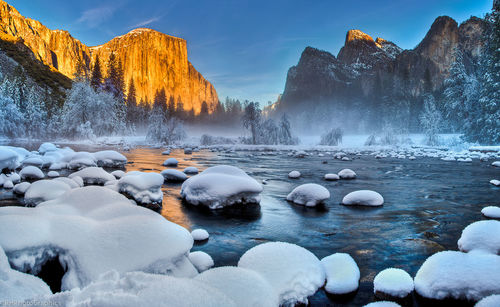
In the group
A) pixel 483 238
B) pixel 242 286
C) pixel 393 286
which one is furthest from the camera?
pixel 483 238

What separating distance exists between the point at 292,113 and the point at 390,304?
128 metres

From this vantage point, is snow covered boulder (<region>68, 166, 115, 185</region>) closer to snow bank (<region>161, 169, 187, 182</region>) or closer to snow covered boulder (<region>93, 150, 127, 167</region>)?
snow bank (<region>161, 169, 187, 182</region>)

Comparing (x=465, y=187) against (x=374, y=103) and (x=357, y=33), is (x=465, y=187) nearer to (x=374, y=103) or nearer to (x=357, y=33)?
(x=374, y=103)

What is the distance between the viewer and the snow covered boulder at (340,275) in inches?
110

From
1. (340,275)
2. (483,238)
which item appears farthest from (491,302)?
(483,238)

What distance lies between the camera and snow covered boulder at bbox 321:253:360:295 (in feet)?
9.19

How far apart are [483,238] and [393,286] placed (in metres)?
1.76

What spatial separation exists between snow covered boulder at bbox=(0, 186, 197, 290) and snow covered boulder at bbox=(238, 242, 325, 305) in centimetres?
74

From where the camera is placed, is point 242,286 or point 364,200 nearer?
point 242,286

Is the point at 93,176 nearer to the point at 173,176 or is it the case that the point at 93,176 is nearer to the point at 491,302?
the point at 173,176

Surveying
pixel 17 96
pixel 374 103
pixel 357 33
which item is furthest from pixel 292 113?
pixel 17 96

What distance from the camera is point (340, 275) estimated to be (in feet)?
9.62

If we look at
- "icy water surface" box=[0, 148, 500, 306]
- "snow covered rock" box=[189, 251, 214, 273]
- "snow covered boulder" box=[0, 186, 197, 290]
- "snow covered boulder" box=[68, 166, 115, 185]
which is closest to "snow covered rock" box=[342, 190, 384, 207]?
"icy water surface" box=[0, 148, 500, 306]

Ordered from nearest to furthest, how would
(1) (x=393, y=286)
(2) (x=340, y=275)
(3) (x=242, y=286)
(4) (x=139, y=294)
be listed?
(4) (x=139, y=294) < (3) (x=242, y=286) < (1) (x=393, y=286) < (2) (x=340, y=275)
